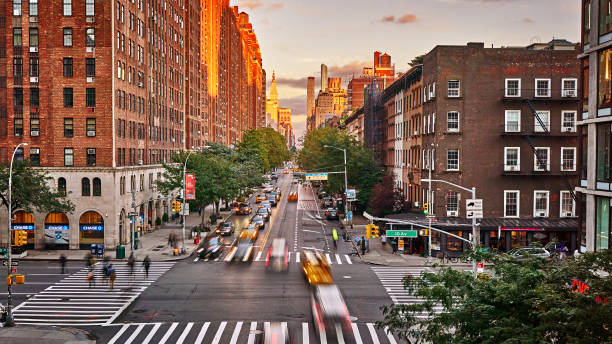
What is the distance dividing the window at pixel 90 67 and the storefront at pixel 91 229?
14.2 metres

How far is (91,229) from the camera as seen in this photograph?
5578cm

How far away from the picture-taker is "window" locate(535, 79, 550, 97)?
5228 cm

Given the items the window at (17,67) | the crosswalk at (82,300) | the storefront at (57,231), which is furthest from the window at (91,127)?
the crosswalk at (82,300)

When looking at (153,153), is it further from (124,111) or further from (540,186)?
(540,186)

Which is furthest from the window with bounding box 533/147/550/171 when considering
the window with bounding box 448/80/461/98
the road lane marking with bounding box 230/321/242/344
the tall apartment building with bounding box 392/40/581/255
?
the road lane marking with bounding box 230/321/242/344

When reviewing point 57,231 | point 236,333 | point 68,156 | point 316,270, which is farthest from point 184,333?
point 68,156

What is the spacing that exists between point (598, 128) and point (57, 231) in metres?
50.4

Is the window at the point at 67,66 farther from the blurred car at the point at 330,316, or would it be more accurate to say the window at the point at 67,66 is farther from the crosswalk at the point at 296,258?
the blurred car at the point at 330,316

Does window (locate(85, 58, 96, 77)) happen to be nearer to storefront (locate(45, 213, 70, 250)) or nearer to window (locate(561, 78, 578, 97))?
storefront (locate(45, 213, 70, 250))

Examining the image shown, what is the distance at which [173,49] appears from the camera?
286ft

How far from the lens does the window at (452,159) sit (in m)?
53.2

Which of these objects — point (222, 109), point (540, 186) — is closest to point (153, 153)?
point (540, 186)

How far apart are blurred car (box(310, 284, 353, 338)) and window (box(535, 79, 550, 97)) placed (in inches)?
1363

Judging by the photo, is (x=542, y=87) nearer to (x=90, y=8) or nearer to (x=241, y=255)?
(x=241, y=255)
